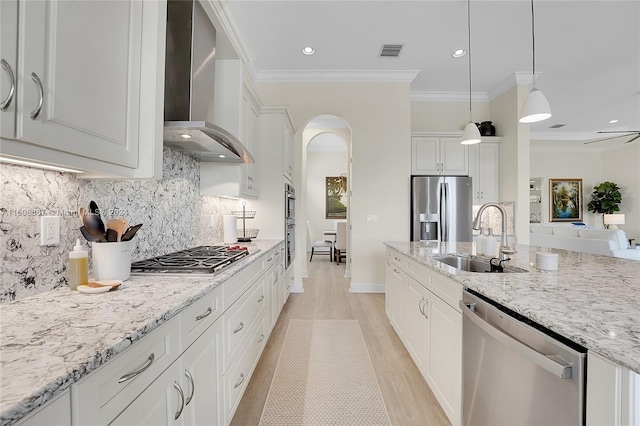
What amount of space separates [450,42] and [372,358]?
3.60m

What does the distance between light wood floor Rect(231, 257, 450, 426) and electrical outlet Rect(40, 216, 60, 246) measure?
1.31 m

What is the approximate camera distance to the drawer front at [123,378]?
1.94 feet

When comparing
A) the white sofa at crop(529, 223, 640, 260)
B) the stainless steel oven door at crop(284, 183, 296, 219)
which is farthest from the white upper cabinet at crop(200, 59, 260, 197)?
the white sofa at crop(529, 223, 640, 260)

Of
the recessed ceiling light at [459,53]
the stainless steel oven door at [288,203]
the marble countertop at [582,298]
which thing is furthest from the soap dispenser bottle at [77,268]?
the recessed ceiling light at [459,53]

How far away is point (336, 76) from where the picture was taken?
4.27 metres

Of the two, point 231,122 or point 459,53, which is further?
point 459,53

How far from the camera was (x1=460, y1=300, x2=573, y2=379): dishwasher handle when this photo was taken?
792mm

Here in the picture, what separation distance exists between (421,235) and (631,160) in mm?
7486

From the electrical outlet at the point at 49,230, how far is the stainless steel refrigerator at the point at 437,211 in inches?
156

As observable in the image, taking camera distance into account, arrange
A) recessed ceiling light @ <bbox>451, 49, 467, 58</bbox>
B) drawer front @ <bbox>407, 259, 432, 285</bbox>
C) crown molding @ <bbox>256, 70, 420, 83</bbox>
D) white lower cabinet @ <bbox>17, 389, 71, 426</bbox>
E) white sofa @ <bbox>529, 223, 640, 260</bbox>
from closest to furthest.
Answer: white lower cabinet @ <bbox>17, 389, 71, 426</bbox> < drawer front @ <bbox>407, 259, 432, 285</bbox> < recessed ceiling light @ <bbox>451, 49, 467, 58</bbox> < crown molding @ <bbox>256, 70, 420, 83</bbox> < white sofa @ <bbox>529, 223, 640, 260</bbox>

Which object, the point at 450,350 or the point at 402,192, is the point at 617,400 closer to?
the point at 450,350

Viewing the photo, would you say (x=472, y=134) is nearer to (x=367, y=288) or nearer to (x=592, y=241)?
(x=367, y=288)

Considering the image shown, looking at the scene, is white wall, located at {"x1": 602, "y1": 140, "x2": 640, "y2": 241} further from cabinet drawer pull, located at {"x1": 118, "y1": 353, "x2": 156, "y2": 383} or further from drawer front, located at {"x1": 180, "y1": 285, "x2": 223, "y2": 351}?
cabinet drawer pull, located at {"x1": 118, "y1": 353, "x2": 156, "y2": 383}

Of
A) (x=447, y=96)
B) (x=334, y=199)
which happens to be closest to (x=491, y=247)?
(x=447, y=96)
